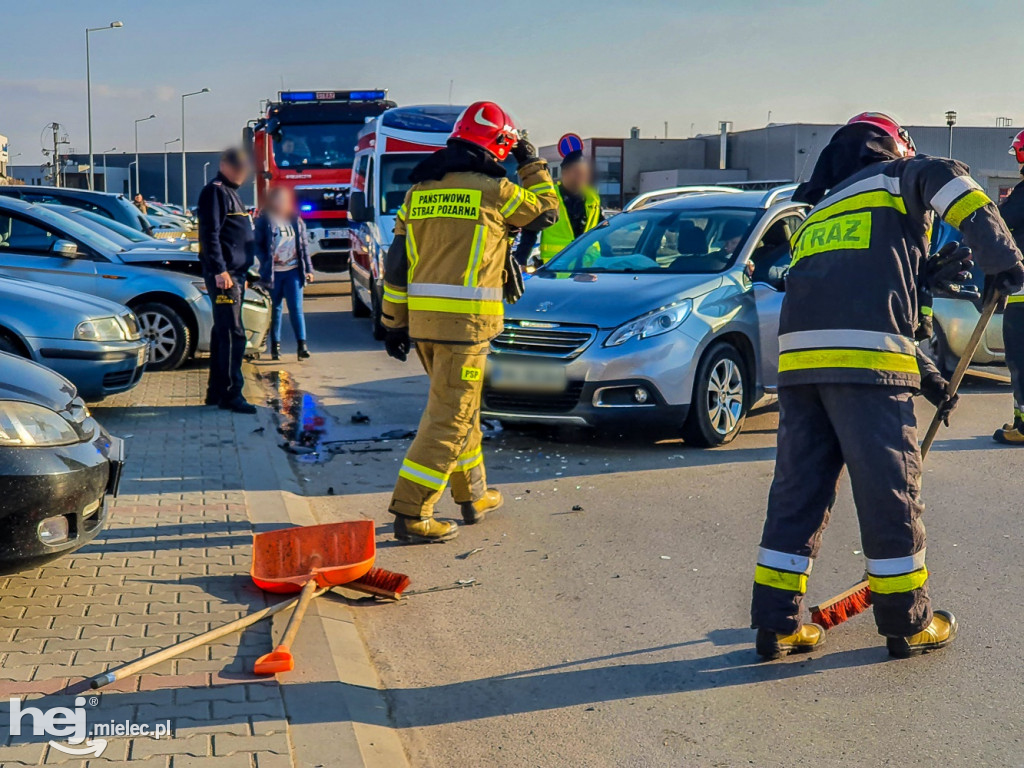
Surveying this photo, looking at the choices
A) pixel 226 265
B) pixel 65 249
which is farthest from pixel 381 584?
pixel 65 249

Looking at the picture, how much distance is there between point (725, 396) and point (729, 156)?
196ft

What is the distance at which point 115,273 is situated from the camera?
10953 mm

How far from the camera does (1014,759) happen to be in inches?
139

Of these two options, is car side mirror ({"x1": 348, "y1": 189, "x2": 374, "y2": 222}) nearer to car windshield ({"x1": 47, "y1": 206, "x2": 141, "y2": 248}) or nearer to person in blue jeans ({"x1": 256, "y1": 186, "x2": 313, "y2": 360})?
A: person in blue jeans ({"x1": 256, "y1": 186, "x2": 313, "y2": 360})

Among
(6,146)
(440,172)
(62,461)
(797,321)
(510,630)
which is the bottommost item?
(510,630)

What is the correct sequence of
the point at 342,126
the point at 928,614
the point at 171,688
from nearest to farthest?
1. the point at 171,688
2. the point at 928,614
3. the point at 342,126

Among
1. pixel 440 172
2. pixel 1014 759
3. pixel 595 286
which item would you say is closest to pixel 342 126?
pixel 595 286

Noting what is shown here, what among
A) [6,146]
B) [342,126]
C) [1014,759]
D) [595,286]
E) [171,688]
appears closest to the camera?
[1014,759]

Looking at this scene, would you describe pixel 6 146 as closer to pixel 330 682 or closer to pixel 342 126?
pixel 342 126

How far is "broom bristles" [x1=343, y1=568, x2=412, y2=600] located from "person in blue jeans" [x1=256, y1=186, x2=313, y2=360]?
7207mm

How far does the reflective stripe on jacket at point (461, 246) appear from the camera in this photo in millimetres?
Answer: 5828

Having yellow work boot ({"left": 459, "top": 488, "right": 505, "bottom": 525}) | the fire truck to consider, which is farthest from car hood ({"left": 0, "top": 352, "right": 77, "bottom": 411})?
the fire truck

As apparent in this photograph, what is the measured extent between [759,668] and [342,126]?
17.2 m

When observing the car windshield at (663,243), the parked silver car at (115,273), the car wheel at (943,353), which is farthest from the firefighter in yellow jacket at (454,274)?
the car wheel at (943,353)
